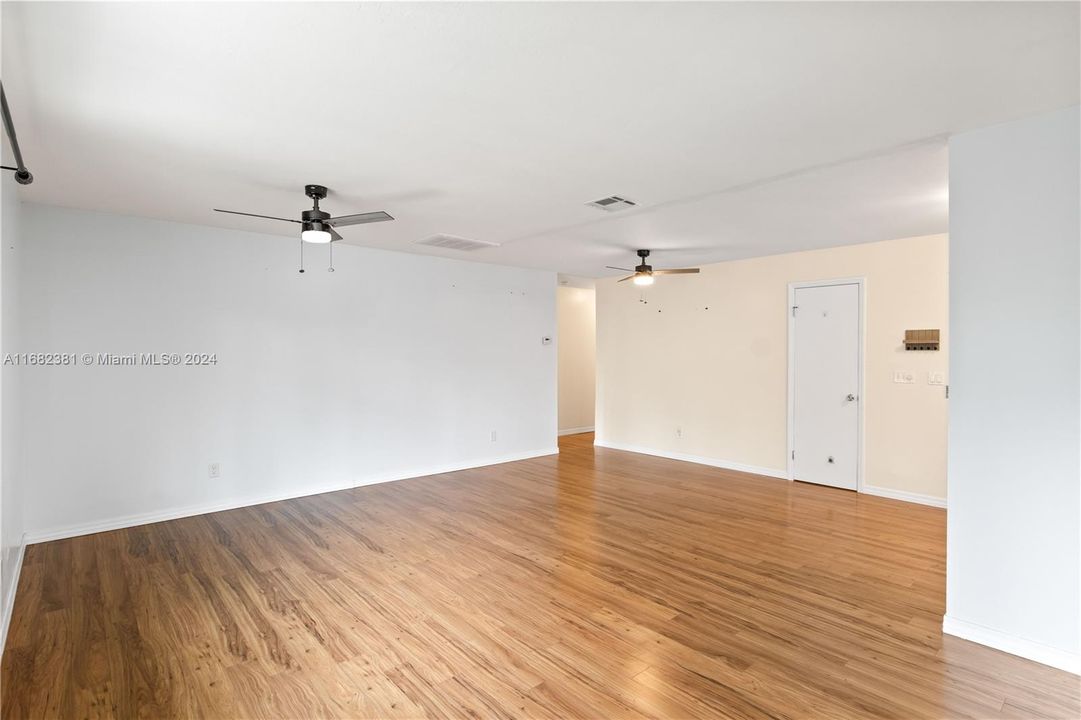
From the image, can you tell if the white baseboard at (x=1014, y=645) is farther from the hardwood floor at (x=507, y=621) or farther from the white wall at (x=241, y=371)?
the white wall at (x=241, y=371)

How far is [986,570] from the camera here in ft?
8.64

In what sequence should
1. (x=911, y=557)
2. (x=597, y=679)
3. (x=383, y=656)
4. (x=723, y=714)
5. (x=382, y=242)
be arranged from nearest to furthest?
(x=723, y=714) → (x=597, y=679) → (x=383, y=656) → (x=911, y=557) → (x=382, y=242)

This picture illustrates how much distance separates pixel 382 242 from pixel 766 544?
15.3ft

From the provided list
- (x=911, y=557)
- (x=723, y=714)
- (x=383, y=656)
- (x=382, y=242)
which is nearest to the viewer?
(x=723, y=714)

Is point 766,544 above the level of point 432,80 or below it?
below

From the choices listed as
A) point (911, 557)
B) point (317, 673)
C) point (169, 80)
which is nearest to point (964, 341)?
point (911, 557)

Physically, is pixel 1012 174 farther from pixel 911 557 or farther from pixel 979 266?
pixel 911 557

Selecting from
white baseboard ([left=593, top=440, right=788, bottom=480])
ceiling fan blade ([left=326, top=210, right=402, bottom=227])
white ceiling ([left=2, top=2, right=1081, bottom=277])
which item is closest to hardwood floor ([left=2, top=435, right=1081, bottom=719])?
white baseboard ([left=593, top=440, right=788, bottom=480])

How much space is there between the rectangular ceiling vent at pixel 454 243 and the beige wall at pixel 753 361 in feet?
9.68

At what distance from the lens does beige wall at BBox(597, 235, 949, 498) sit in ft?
17.0

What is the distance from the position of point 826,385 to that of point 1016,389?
341cm

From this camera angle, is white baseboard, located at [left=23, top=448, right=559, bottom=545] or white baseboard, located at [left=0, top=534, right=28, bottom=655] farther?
white baseboard, located at [left=23, top=448, right=559, bottom=545]

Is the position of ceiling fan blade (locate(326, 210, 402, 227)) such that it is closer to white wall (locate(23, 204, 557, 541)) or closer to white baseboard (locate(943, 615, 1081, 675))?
white wall (locate(23, 204, 557, 541))

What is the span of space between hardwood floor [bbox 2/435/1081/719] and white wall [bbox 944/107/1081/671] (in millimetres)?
250
